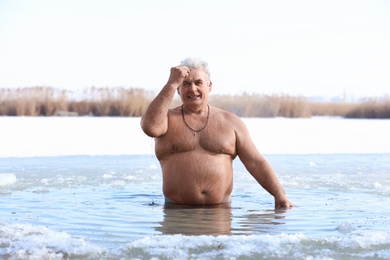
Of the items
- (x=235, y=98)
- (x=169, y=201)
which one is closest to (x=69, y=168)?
(x=169, y=201)

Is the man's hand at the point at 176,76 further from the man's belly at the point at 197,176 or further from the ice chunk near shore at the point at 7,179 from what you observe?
the ice chunk near shore at the point at 7,179

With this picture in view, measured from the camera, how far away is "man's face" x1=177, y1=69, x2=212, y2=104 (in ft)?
15.1

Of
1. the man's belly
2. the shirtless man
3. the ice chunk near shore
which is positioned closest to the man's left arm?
the shirtless man

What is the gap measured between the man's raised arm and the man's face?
122 millimetres

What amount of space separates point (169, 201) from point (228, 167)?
51 cm

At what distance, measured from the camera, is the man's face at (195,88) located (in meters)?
4.62

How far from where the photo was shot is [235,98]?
17641 mm

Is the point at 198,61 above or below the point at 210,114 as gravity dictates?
above

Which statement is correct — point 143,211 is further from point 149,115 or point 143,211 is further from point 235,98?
point 235,98

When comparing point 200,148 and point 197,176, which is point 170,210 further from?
point 200,148

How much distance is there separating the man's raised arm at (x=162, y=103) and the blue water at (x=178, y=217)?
1.93 ft

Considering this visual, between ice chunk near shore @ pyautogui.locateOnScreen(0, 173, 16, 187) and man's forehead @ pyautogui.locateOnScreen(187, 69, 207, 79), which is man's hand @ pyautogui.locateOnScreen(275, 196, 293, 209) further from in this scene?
ice chunk near shore @ pyautogui.locateOnScreen(0, 173, 16, 187)

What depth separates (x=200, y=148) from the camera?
4.75 meters

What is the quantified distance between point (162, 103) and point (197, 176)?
66 centimetres
